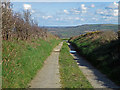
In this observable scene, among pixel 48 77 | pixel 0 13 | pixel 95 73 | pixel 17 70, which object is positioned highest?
pixel 0 13

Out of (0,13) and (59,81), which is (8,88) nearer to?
(59,81)

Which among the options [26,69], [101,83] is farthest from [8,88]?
[101,83]

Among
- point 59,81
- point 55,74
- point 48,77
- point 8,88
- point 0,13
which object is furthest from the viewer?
point 0,13

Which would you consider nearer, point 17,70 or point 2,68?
point 2,68

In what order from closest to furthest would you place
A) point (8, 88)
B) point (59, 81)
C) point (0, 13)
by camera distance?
1. point (8, 88)
2. point (59, 81)
3. point (0, 13)

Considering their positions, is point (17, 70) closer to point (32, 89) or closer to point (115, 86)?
point (32, 89)

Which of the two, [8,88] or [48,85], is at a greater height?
[8,88]

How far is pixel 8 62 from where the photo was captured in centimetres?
970

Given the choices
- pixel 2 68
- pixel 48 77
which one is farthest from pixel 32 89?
pixel 48 77

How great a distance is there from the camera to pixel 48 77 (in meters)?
11.6

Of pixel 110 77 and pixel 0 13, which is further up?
pixel 0 13

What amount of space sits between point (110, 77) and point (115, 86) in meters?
2.08

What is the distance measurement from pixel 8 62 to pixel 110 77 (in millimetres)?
6684

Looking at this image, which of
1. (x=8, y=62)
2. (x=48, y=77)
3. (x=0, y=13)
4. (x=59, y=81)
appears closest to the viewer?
(x=8, y=62)
